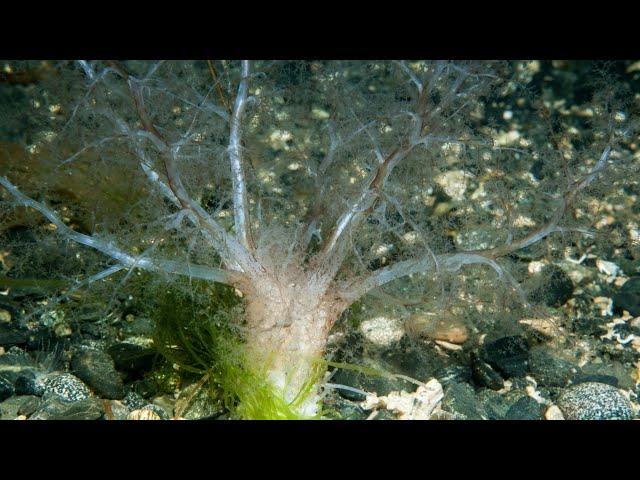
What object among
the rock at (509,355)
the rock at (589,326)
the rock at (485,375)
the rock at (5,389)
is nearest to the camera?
the rock at (5,389)

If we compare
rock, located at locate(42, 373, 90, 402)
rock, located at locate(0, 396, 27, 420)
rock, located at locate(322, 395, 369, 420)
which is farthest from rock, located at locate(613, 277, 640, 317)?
rock, located at locate(0, 396, 27, 420)

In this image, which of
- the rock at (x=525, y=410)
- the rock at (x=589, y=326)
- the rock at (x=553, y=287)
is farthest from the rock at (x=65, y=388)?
the rock at (x=589, y=326)

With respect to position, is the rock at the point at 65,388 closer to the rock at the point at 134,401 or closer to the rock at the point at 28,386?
the rock at the point at 28,386

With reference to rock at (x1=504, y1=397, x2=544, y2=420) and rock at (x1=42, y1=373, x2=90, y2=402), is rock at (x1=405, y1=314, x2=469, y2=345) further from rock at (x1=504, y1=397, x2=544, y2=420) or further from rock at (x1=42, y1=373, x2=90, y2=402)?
rock at (x1=42, y1=373, x2=90, y2=402)

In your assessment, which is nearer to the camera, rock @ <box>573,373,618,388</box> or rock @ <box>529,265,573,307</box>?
rock @ <box>573,373,618,388</box>

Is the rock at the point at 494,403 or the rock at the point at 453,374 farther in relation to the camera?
the rock at the point at 453,374
